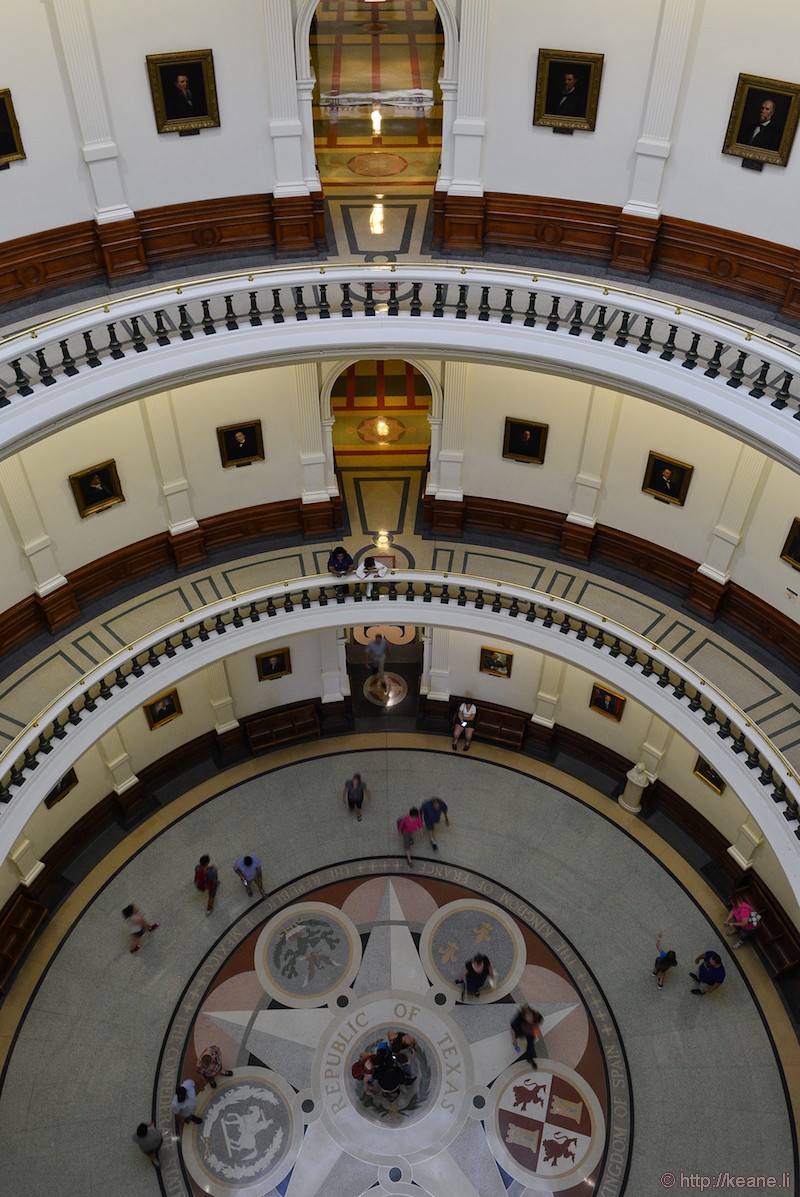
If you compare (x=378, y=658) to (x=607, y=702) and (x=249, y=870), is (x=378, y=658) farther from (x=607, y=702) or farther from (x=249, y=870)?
(x=249, y=870)

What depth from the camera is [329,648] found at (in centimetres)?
1544

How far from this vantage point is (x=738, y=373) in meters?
10.0

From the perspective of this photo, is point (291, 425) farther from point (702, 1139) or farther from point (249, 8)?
point (702, 1139)

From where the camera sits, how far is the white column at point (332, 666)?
15273 mm

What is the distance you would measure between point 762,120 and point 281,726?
11.0 m

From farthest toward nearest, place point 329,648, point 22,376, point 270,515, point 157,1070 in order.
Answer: point 329,648 → point 270,515 → point 157,1070 → point 22,376

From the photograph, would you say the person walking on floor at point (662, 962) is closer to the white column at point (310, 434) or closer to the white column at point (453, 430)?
the white column at point (453, 430)

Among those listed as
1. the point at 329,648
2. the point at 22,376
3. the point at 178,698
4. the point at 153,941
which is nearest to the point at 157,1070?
the point at 153,941

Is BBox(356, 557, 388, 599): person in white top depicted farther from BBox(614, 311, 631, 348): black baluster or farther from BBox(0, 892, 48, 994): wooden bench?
BBox(0, 892, 48, 994): wooden bench

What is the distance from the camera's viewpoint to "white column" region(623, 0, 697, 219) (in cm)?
1043

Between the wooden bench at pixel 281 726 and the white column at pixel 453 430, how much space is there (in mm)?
4342

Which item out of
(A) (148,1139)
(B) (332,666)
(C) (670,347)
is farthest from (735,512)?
(A) (148,1139)

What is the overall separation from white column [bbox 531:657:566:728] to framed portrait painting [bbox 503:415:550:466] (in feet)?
10.3

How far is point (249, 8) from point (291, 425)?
514 centimetres
